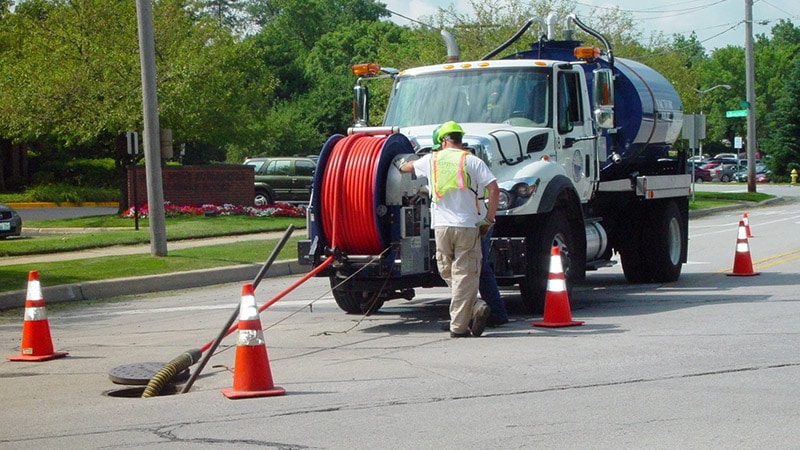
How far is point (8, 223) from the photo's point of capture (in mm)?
26031

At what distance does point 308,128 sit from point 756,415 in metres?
57.2

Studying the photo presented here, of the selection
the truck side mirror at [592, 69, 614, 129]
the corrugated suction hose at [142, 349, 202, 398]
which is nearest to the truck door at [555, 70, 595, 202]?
the truck side mirror at [592, 69, 614, 129]

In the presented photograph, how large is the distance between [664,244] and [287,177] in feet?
74.5

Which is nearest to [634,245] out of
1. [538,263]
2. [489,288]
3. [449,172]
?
[538,263]

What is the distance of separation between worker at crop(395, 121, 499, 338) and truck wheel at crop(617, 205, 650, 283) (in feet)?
18.7

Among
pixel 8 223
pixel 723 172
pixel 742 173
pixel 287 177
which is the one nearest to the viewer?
pixel 8 223

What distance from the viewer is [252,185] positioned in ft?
105

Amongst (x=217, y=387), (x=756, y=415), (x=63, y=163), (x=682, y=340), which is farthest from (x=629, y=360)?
(x=63, y=163)

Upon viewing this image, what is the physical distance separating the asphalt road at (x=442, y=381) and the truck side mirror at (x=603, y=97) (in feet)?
7.03

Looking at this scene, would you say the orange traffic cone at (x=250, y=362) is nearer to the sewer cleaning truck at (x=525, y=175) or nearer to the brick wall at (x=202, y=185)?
the sewer cleaning truck at (x=525, y=175)

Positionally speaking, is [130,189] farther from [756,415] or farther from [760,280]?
[756,415]

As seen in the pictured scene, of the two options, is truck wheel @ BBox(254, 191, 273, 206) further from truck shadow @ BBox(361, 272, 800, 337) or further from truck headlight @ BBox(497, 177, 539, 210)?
truck headlight @ BBox(497, 177, 539, 210)

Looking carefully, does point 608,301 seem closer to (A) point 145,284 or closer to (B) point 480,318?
(B) point 480,318

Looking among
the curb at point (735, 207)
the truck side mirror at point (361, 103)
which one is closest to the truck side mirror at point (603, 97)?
the truck side mirror at point (361, 103)
